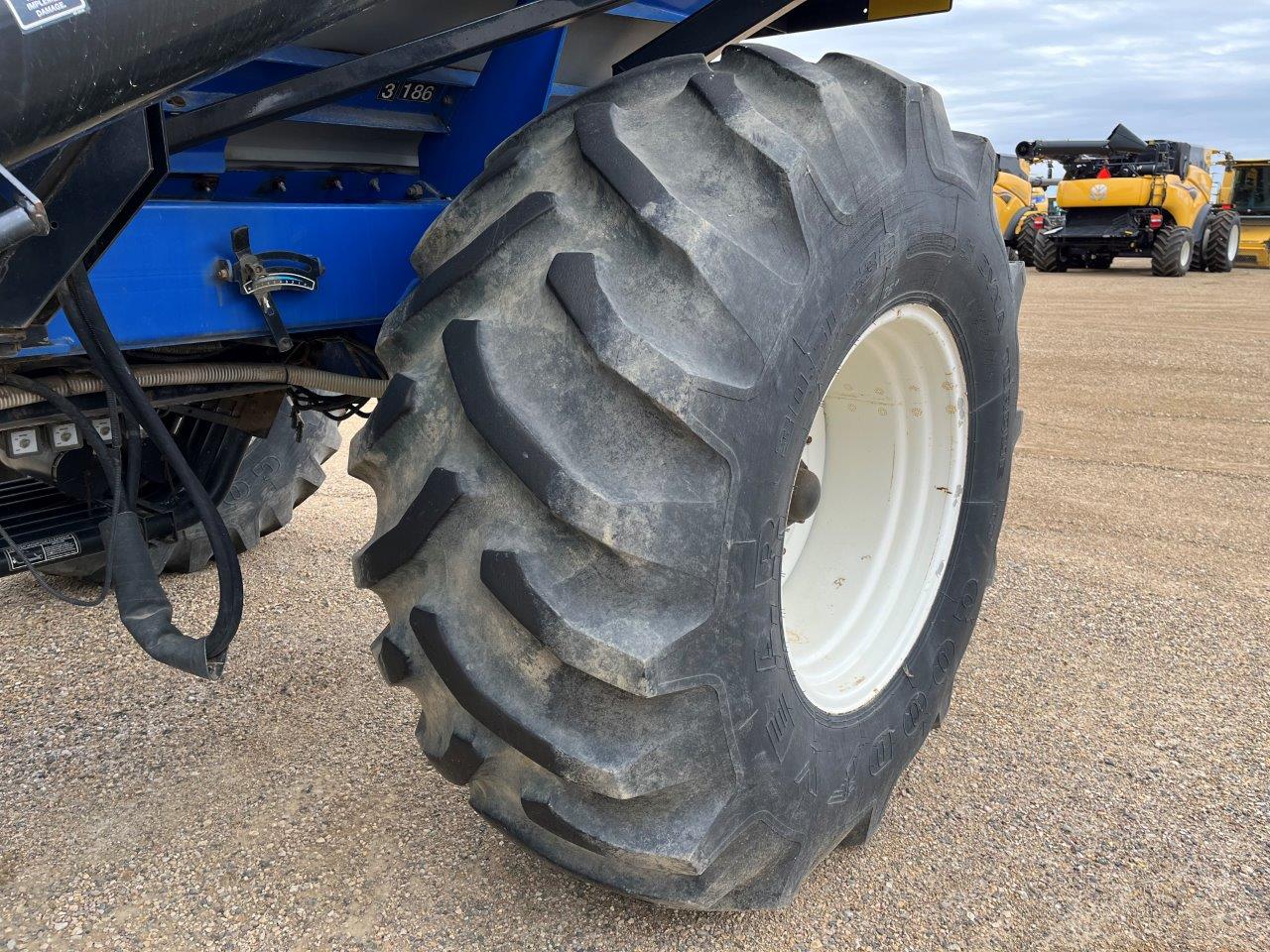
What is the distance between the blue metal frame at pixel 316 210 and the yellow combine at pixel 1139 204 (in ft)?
56.2

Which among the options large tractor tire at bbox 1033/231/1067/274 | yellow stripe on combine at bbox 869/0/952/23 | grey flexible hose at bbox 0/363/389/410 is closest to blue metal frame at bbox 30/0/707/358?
grey flexible hose at bbox 0/363/389/410

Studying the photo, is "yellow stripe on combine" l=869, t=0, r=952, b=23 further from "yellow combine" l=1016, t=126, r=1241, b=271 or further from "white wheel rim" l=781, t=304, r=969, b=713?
"yellow combine" l=1016, t=126, r=1241, b=271

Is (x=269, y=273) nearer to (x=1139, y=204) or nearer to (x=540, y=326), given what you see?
(x=540, y=326)

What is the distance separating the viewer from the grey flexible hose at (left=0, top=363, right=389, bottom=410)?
180 centimetres


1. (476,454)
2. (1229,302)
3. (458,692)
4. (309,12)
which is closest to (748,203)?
(476,454)

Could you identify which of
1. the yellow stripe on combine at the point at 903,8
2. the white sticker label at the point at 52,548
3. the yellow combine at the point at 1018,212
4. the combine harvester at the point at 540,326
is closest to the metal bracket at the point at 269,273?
the combine harvester at the point at 540,326

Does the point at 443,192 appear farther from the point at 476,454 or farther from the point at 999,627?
the point at 999,627

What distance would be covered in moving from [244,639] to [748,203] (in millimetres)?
2138

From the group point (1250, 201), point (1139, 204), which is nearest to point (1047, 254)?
point (1139, 204)

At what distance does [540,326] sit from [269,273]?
0.47m

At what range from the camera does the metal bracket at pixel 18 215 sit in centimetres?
98

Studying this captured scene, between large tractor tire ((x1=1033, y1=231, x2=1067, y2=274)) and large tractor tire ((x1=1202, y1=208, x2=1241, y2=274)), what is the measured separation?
87.7 inches

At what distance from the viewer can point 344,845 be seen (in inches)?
83.5

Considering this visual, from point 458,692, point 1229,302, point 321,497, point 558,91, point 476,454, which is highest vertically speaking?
point 558,91
